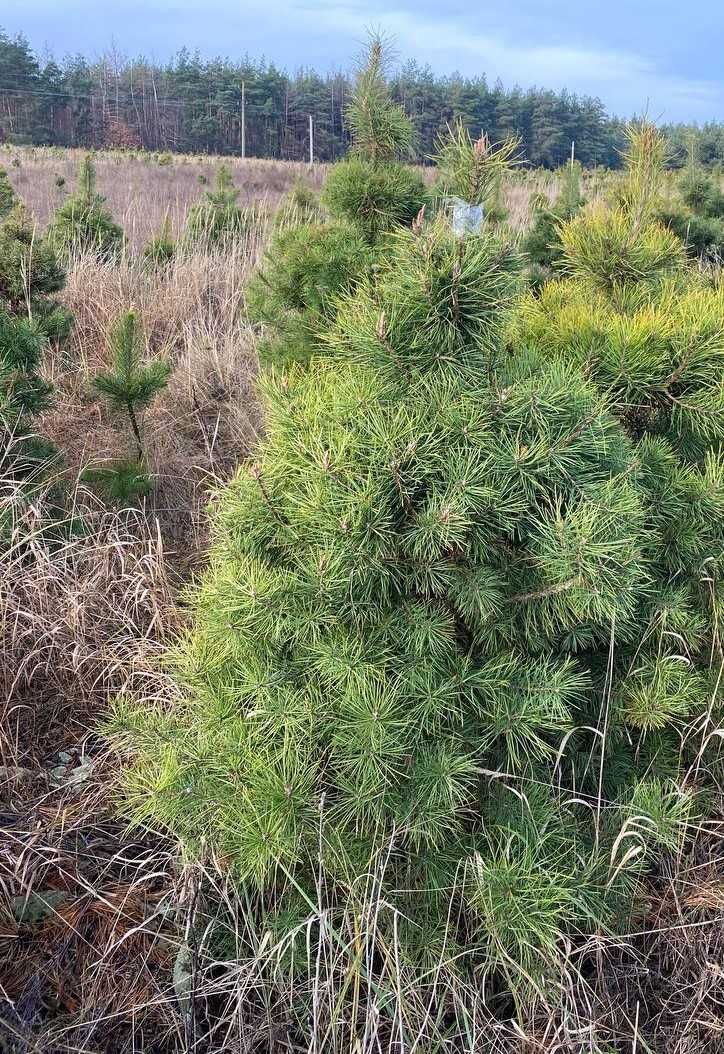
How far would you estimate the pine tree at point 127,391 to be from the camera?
113 inches

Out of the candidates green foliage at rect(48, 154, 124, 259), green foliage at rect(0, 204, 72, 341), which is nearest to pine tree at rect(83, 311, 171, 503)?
green foliage at rect(0, 204, 72, 341)

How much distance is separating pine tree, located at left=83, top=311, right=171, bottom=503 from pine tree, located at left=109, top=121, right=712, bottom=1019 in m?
1.41

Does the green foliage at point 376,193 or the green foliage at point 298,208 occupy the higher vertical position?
the green foliage at point 376,193

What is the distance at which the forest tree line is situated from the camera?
3616 cm

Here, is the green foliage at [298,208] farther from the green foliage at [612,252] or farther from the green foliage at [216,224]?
the green foliage at [612,252]

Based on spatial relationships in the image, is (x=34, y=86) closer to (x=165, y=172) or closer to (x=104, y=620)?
(x=165, y=172)

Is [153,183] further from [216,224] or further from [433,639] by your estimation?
[433,639]

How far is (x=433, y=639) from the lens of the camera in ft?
4.80

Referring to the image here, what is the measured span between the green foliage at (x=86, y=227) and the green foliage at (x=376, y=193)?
3902mm

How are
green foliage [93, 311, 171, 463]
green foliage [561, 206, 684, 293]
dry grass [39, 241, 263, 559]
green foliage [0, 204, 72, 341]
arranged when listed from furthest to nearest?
1. dry grass [39, 241, 263, 559]
2. green foliage [0, 204, 72, 341]
3. green foliage [93, 311, 171, 463]
4. green foliage [561, 206, 684, 293]

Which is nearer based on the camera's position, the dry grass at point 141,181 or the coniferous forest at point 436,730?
the coniferous forest at point 436,730

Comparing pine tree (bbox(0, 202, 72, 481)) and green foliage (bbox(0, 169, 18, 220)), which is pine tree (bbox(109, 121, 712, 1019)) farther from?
green foliage (bbox(0, 169, 18, 220))

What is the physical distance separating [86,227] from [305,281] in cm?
445

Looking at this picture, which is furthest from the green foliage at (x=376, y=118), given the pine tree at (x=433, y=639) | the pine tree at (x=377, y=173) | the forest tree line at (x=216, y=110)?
the forest tree line at (x=216, y=110)
